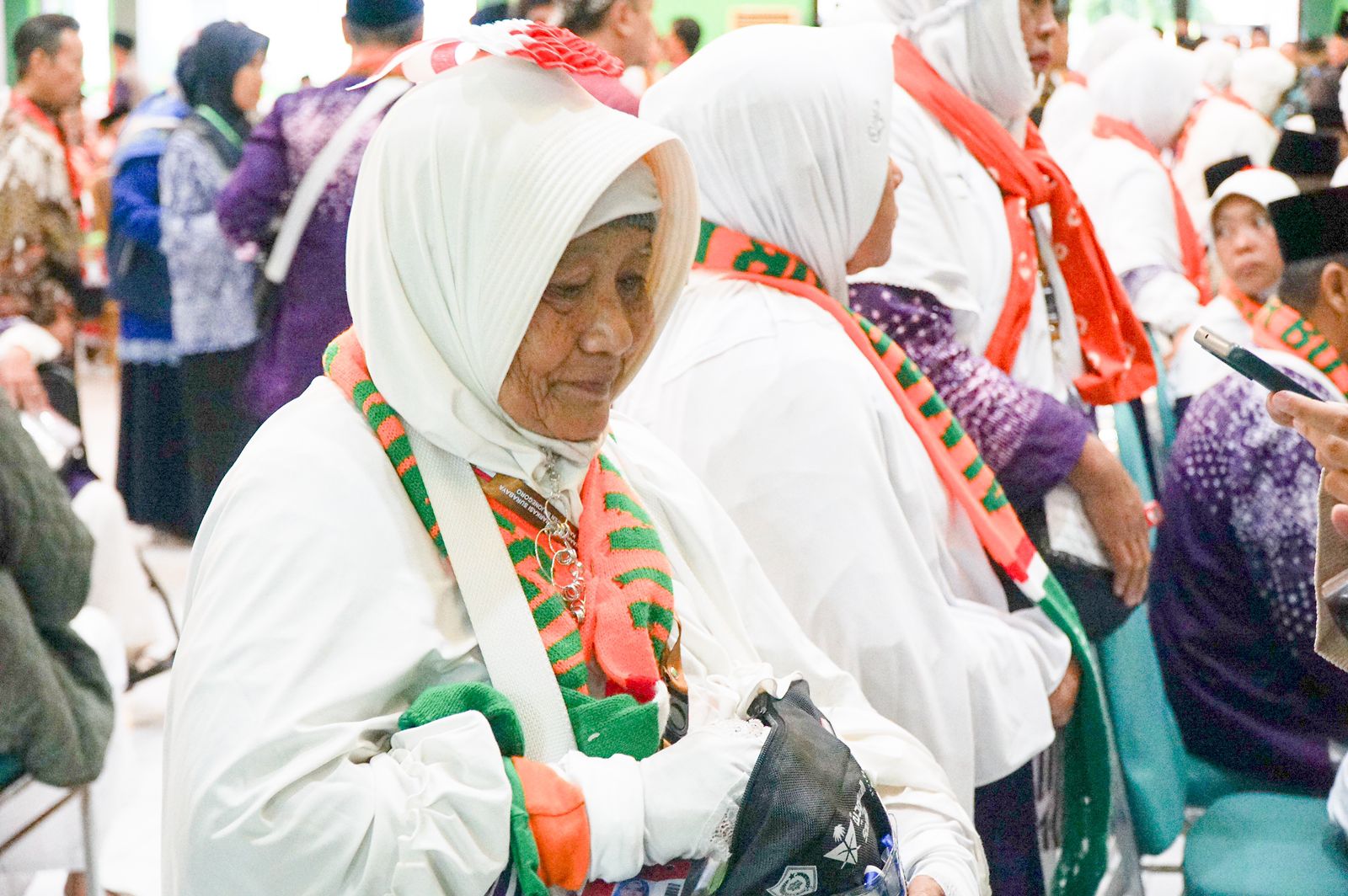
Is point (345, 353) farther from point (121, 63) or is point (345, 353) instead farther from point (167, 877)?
point (121, 63)

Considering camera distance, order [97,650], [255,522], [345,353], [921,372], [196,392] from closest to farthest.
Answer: [255,522] → [345,353] → [921,372] → [97,650] → [196,392]

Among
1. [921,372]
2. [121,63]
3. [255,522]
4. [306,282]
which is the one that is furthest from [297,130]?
[121,63]

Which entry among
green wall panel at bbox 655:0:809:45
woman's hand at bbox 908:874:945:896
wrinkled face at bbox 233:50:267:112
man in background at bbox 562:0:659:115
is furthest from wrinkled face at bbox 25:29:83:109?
green wall panel at bbox 655:0:809:45

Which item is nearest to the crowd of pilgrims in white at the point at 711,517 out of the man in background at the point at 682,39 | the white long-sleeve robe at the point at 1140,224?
the white long-sleeve robe at the point at 1140,224

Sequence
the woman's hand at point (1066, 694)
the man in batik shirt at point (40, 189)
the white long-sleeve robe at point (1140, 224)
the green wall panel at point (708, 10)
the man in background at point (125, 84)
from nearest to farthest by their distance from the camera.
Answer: the woman's hand at point (1066, 694), the white long-sleeve robe at point (1140, 224), the man in batik shirt at point (40, 189), the man in background at point (125, 84), the green wall panel at point (708, 10)

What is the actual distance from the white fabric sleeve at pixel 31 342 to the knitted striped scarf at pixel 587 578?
7.45ft

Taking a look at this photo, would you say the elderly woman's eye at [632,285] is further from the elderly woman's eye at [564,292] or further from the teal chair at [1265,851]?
the teal chair at [1265,851]

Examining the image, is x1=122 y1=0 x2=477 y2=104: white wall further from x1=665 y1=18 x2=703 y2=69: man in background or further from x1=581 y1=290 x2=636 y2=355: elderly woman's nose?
x1=581 y1=290 x2=636 y2=355: elderly woman's nose

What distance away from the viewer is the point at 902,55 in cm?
270

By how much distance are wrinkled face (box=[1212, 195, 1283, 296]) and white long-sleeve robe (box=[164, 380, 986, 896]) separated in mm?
3420

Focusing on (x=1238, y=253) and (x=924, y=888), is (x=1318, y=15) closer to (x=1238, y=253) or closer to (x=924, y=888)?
(x=1238, y=253)

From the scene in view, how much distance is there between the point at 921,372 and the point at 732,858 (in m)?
1.11

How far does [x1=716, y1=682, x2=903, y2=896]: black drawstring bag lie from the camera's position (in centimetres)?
132

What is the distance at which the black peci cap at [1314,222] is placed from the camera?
2.99m
